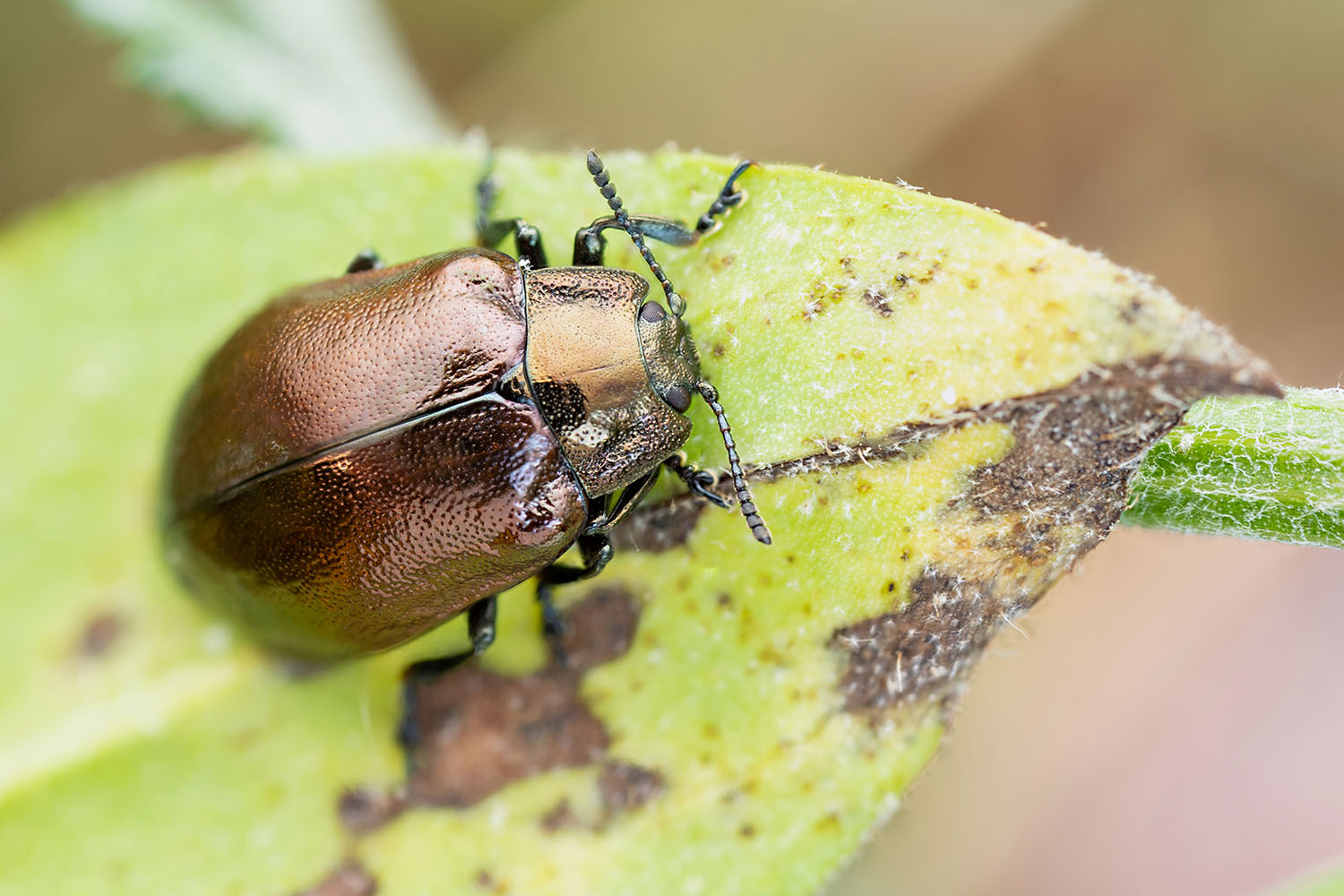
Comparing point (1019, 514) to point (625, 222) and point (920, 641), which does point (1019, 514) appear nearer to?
point (920, 641)

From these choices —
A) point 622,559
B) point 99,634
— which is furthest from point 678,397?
point 99,634

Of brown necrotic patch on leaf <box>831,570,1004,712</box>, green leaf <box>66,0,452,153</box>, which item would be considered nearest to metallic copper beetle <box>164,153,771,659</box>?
brown necrotic patch on leaf <box>831,570,1004,712</box>

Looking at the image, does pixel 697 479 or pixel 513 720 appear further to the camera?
pixel 513 720

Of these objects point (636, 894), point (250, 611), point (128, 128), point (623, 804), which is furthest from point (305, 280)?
point (128, 128)

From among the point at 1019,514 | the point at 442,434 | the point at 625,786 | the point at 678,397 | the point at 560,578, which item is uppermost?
the point at 1019,514

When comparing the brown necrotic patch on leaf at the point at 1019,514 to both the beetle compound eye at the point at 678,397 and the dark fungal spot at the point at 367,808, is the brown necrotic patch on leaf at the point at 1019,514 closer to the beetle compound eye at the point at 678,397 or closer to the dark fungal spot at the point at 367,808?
the beetle compound eye at the point at 678,397

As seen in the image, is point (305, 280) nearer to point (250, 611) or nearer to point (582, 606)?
point (250, 611)
